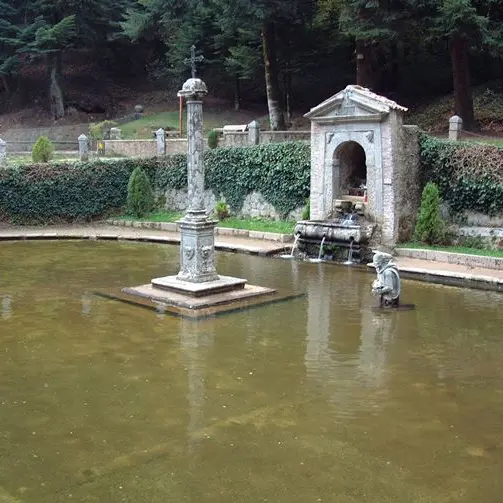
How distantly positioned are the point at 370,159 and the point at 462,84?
32.2 ft

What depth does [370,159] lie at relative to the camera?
18031mm

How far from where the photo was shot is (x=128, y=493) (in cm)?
571

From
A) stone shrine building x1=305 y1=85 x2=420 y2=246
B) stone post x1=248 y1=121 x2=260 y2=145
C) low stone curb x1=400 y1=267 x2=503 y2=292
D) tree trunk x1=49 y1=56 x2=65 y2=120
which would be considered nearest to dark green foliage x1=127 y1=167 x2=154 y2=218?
stone post x1=248 y1=121 x2=260 y2=145

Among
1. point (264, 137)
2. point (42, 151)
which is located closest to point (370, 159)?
point (264, 137)

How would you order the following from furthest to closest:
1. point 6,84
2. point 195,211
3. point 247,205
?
point 6,84 → point 247,205 → point 195,211

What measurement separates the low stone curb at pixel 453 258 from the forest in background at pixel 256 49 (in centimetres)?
933

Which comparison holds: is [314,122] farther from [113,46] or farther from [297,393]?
[113,46]

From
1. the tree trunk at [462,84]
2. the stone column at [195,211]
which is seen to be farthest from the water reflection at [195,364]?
the tree trunk at [462,84]

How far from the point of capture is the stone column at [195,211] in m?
12.9

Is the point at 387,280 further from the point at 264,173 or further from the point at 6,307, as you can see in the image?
the point at 264,173

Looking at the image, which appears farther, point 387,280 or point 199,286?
point 199,286

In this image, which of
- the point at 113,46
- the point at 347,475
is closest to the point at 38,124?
the point at 113,46

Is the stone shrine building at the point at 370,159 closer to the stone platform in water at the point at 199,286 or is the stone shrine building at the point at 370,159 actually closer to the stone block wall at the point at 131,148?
the stone platform in water at the point at 199,286

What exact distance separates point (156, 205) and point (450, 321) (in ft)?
51.5
